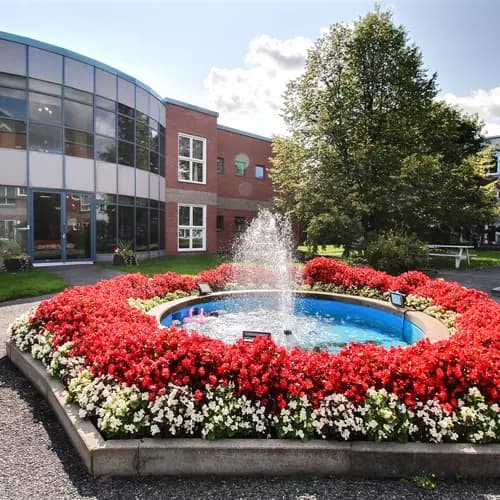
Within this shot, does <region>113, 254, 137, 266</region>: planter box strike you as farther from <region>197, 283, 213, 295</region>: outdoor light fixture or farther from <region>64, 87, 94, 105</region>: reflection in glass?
<region>197, 283, 213, 295</region>: outdoor light fixture

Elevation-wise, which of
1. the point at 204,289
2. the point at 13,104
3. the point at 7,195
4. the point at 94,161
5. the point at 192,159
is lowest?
the point at 204,289

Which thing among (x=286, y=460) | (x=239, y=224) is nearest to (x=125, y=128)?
(x=239, y=224)

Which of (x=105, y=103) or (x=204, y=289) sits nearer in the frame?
(x=204, y=289)

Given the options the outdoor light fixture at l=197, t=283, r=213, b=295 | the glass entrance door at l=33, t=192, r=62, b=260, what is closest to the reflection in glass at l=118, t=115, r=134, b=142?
the glass entrance door at l=33, t=192, r=62, b=260

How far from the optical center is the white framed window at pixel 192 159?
20766 millimetres

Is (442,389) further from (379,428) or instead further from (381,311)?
(381,311)

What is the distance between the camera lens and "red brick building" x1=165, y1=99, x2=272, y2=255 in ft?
66.7

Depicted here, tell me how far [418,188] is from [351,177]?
336 cm

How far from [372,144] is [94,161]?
41.4 feet

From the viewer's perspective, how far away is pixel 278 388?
3.31m

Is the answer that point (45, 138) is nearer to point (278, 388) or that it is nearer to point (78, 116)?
point (78, 116)

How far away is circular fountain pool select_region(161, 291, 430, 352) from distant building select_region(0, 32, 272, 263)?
31.4 feet

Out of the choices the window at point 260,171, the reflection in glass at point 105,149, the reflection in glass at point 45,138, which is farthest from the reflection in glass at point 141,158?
the window at point 260,171

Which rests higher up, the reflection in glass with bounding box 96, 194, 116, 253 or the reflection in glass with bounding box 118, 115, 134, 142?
the reflection in glass with bounding box 118, 115, 134, 142
